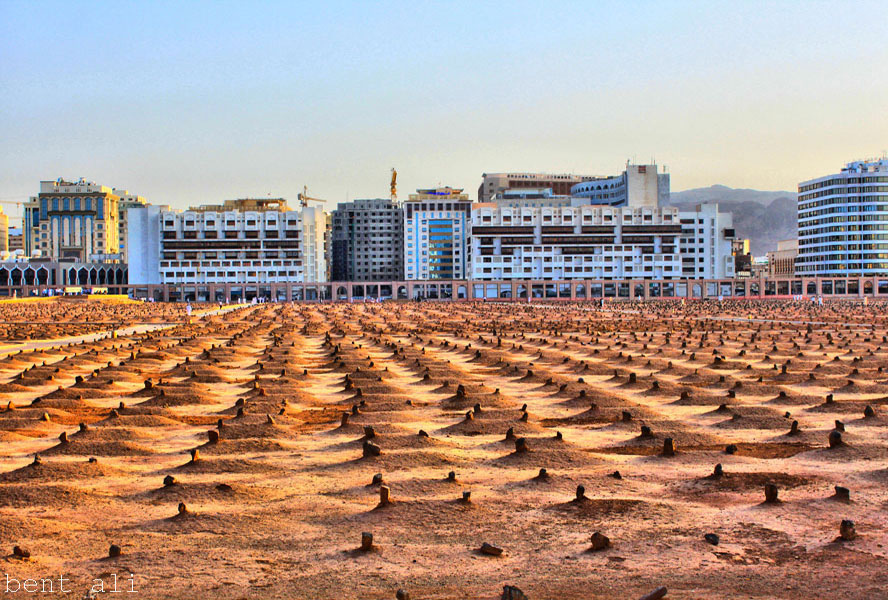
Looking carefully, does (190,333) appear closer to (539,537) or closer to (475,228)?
(539,537)

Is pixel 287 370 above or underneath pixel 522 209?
underneath

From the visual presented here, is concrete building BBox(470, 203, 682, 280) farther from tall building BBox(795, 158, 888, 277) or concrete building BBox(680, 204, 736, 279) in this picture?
tall building BBox(795, 158, 888, 277)

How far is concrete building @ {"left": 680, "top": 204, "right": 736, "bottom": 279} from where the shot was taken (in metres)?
193

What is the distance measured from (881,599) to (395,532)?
18.6 ft

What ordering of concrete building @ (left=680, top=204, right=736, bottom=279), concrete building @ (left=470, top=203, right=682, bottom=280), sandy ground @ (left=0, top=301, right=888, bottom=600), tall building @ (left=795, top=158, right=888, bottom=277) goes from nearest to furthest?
sandy ground @ (left=0, top=301, right=888, bottom=600)
tall building @ (left=795, top=158, right=888, bottom=277)
concrete building @ (left=470, top=203, right=682, bottom=280)
concrete building @ (left=680, top=204, right=736, bottom=279)

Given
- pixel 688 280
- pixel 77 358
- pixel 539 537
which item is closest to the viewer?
pixel 539 537

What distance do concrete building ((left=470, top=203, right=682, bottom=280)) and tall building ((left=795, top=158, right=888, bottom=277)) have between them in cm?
2944

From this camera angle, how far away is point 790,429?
19.9 m

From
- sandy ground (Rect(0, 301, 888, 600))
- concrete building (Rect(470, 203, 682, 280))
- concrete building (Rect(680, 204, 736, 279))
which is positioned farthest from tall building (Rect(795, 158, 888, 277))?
sandy ground (Rect(0, 301, 888, 600))

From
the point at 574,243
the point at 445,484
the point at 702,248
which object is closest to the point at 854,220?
the point at 702,248

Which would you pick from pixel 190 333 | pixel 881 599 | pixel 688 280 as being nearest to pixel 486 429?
pixel 881 599

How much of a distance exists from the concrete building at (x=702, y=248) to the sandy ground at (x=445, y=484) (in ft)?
549

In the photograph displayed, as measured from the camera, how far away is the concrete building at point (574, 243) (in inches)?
7470

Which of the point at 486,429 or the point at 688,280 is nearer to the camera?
the point at 486,429
